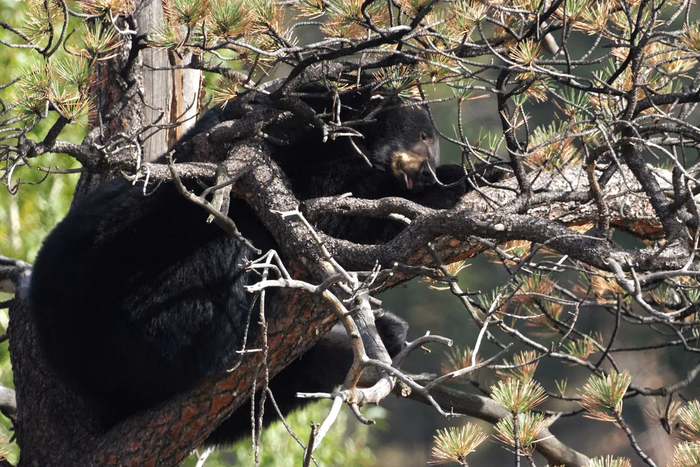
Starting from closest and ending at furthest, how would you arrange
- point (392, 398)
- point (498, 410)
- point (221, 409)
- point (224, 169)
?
point (224, 169) → point (221, 409) → point (498, 410) → point (392, 398)

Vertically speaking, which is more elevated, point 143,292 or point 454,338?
point 143,292

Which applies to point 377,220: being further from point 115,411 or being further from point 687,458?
point 687,458

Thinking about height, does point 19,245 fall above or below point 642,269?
below

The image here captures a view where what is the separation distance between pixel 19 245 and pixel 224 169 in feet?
12.6

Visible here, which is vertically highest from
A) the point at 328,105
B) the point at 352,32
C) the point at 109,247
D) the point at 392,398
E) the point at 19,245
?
the point at 352,32

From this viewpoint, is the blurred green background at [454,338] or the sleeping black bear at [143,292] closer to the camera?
the sleeping black bear at [143,292]

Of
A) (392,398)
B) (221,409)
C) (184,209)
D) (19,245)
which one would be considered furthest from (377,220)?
(392,398)

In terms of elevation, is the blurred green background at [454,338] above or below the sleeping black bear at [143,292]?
below

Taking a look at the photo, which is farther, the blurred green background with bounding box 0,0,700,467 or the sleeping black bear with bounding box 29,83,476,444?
the blurred green background with bounding box 0,0,700,467

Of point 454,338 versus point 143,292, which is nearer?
point 143,292

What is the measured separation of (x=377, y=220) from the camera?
8.48ft

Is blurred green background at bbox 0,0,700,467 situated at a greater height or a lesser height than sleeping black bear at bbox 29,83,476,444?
lesser

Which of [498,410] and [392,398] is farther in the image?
[392,398]

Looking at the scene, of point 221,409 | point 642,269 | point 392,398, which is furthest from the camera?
point 392,398
